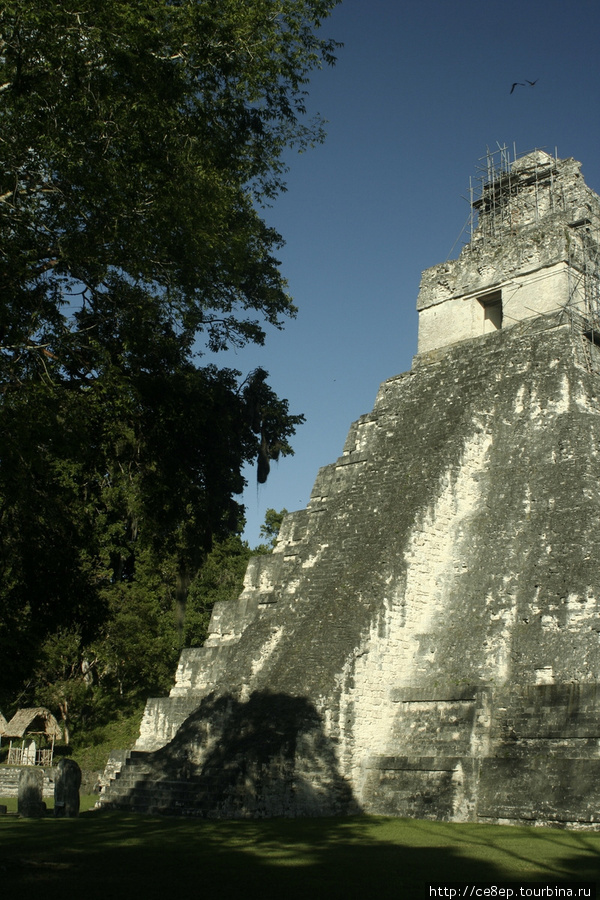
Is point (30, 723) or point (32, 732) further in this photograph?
point (32, 732)

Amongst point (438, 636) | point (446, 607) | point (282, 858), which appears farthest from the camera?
point (446, 607)

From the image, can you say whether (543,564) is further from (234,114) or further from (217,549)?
(217,549)

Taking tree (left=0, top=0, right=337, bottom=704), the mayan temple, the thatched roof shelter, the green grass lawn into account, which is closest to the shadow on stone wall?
the mayan temple

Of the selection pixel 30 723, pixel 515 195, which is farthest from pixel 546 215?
pixel 30 723

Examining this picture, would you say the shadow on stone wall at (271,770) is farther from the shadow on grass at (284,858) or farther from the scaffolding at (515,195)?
the scaffolding at (515,195)

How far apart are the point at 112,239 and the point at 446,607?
291 inches

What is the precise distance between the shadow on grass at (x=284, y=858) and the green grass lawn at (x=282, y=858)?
0.03 feet

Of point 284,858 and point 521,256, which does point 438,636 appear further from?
point 521,256

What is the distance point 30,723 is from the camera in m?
25.4

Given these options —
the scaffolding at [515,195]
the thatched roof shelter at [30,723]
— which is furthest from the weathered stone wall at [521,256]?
the thatched roof shelter at [30,723]

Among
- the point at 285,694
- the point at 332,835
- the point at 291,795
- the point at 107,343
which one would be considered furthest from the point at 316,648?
the point at 107,343

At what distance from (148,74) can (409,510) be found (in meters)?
7.56

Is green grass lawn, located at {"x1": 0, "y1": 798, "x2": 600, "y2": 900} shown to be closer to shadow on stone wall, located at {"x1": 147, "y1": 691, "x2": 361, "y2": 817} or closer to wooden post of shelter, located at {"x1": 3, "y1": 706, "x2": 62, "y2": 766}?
shadow on stone wall, located at {"x1": 147, "y1": 691, "x2": 361, "y2": 817}

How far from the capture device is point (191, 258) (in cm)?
1048
